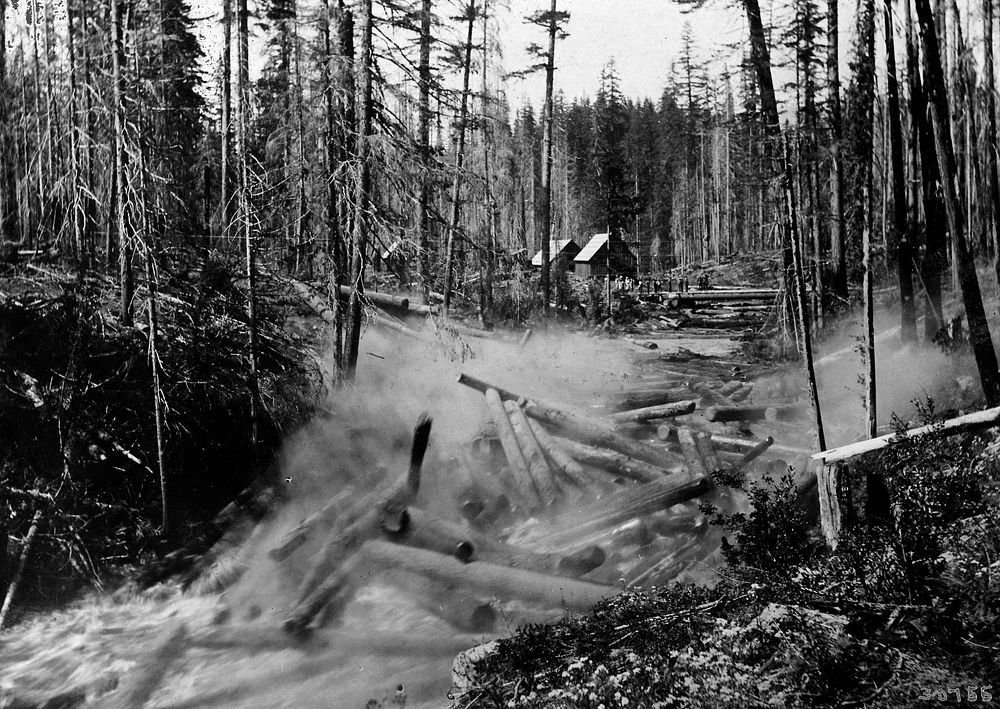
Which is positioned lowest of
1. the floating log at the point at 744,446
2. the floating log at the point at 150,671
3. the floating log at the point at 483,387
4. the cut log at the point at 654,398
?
the floating log at the point at 150,671

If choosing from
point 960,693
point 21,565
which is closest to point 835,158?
Result: point 960,693

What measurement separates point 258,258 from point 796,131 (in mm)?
7397

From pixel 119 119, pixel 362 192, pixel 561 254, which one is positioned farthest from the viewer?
pixel 561 254

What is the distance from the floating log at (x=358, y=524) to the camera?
21.1 ft

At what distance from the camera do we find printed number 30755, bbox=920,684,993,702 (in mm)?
3637

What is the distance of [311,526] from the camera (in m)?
7.30

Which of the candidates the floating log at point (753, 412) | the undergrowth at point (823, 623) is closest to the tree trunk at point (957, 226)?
the undergrowth at point (823, 623)

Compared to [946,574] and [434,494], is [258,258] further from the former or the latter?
[946,574]

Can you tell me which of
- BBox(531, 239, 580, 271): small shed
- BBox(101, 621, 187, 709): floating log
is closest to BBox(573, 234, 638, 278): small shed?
BBox(531, 239, 580, 271): small shed

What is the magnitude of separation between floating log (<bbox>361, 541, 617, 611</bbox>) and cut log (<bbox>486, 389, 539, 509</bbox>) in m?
1.54

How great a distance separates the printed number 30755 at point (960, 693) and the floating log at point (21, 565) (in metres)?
7.46

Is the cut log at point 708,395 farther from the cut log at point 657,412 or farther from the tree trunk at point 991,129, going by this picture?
the tree trunk at point 991,129

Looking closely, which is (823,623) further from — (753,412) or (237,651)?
(237,651)

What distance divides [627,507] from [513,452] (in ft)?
5.50
